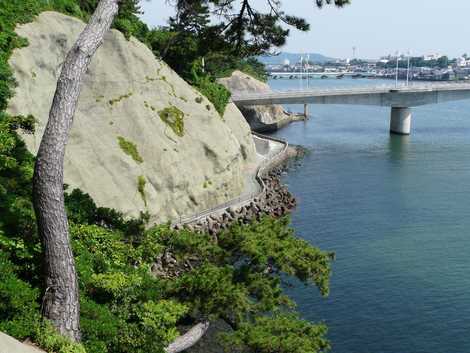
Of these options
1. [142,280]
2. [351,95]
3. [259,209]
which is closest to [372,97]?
[351,95]

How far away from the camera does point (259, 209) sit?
4850 centimetres

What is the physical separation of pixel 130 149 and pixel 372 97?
202 ft

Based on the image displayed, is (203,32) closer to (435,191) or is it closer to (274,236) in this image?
(274,236)

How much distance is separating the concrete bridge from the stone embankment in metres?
23.9

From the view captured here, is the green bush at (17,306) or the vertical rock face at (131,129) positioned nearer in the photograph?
the green bush at (17,306)

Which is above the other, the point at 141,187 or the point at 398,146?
the point at 141,187

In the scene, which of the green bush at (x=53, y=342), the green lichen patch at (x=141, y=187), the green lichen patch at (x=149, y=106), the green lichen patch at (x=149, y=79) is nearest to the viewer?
the green bush at (x=53, y=342)

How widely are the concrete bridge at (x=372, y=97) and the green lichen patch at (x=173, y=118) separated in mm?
41544

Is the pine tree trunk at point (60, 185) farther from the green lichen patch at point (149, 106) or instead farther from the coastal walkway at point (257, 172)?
the green lichen patch at point (149, 106)

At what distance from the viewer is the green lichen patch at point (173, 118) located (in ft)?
150

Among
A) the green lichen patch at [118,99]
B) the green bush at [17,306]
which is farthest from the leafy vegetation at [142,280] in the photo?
→ the green lichen patch at [118,99]

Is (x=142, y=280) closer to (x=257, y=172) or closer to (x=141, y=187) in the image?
(x=141, y=187)

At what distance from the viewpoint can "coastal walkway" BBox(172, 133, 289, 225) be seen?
4312 cm

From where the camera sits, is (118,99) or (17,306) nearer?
(17,306)
